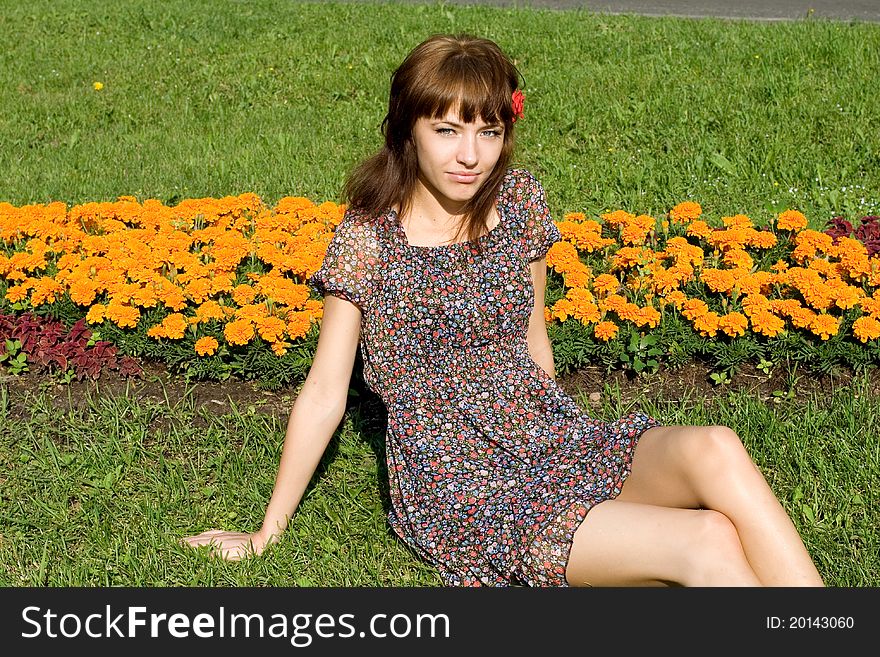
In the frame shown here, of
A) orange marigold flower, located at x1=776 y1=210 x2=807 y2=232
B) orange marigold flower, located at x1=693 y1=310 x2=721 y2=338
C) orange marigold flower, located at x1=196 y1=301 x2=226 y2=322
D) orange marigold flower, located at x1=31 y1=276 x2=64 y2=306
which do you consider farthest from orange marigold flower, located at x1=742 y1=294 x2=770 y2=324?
orange marigold flower, located at x1=31 y1=276 x2=64 y2=306

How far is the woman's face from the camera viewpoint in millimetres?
2898

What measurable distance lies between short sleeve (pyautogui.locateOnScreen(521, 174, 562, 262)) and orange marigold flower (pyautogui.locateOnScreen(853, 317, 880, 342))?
1.54 meters

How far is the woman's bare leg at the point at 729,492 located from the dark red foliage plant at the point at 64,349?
2301 mm

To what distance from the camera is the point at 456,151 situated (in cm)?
292

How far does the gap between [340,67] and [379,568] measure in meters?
5.53

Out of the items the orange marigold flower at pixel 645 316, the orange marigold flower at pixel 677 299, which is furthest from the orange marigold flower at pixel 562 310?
the orange marigold flower at pixel 677 299

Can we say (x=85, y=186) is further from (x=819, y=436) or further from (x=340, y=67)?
(x=819, y=436)

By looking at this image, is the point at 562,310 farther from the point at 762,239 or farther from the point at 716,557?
the point at 716,557

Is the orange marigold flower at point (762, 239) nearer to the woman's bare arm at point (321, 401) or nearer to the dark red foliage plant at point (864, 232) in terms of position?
the dark red foliage plant at point (864, 232)

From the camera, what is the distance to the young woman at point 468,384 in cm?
275

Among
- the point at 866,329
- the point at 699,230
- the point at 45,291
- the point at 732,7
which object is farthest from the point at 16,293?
A: the point at 732,7

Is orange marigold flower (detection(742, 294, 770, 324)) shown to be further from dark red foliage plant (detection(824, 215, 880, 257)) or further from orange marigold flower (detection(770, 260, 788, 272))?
dark red foliage plant (detection(824, 215, 880, 257))

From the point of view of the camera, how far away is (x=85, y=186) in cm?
628
